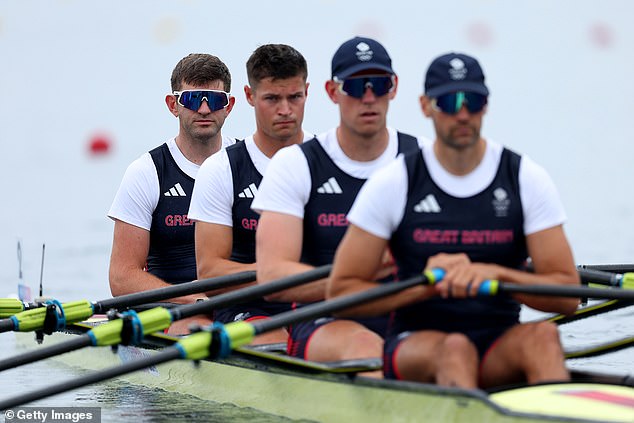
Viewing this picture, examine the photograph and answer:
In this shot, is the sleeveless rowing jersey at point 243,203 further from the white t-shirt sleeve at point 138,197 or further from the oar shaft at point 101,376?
the oar shaft at point 101,376

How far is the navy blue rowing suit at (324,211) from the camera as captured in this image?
689 centimetres

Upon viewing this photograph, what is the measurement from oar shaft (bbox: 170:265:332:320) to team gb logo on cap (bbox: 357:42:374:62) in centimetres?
106

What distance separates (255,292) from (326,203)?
0.61 m

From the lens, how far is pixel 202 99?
9016 millimetres

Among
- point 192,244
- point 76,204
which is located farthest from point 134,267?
point 76,204

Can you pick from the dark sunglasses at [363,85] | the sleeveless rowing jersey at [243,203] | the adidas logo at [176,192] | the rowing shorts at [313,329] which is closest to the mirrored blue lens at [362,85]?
the dark sunglasses at [363,85]

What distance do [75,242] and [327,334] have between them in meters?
16.1

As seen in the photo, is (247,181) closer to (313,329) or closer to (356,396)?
(313,329)

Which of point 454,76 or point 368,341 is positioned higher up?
point 454,76

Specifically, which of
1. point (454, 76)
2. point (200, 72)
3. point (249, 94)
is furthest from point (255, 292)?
point (200, 72)

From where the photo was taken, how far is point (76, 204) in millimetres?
30375

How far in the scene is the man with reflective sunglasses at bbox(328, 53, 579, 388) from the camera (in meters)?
5.66

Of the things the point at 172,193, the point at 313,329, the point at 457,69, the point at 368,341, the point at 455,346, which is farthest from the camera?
the point at 172,193

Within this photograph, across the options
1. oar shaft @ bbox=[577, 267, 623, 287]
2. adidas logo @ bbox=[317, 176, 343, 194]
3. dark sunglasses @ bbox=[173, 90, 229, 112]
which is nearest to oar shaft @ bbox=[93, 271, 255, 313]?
adidas logo @ bbox=[317, 176, 343, 194]
